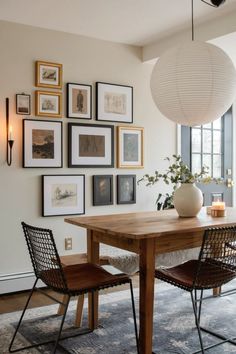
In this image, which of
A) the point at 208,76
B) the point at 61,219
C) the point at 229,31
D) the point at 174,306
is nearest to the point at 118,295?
the point at 174,306

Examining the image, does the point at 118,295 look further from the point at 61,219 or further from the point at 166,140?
the point at 166,140

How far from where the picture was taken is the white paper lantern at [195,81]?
242 cm

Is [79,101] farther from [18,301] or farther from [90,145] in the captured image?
[18,301]

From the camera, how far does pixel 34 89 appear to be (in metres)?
3.88

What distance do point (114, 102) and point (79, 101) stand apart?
41 cm

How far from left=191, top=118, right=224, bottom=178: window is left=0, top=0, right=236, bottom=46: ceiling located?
1394mm

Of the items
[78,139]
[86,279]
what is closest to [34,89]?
[78,139]

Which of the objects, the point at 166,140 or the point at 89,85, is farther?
the point at 166,140

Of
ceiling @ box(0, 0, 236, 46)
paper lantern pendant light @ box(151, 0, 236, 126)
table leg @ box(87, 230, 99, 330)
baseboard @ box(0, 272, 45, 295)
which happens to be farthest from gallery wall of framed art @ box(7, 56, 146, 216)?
paper lantern pendant light @ box(151, 0, 236, 126)

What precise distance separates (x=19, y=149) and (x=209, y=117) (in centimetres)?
188

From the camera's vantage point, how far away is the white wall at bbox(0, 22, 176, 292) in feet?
12.3

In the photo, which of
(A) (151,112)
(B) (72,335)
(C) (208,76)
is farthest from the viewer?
(A) (151,112)

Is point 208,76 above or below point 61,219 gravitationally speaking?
Answer: above

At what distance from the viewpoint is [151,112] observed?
182 inches
